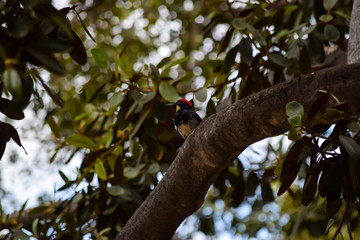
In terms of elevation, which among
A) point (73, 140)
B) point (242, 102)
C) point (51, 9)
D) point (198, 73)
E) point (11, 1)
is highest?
point (11, 1)

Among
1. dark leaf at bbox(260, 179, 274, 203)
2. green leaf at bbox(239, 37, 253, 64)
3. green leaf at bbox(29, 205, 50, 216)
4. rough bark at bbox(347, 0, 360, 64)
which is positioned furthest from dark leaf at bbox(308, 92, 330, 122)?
green leaf at bbox(29, 205, 50, 216)

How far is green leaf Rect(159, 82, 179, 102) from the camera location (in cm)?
282

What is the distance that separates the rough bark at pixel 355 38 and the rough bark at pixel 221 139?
2.84ft

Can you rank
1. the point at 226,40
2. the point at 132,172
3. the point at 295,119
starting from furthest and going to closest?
1. the point at 132,172
2. the point at 226,40
3. the point at 295,119

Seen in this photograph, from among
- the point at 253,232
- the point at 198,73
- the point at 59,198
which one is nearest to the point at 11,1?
the point at 59,198

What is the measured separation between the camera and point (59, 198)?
12.9 ft

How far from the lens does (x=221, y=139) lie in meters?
2.02

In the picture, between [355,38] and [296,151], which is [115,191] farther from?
[355,38]

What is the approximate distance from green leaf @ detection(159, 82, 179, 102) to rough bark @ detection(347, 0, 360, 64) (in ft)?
3.46

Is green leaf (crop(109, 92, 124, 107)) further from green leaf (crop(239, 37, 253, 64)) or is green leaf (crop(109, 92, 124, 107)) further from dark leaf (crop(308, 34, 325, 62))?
dark leaf (crop(308, 34, 325, 62))

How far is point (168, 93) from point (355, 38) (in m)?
1.17

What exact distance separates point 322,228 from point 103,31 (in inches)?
158

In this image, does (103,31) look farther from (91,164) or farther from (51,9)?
(51,9)

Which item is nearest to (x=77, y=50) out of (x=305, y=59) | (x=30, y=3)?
(x=30, y=3)
